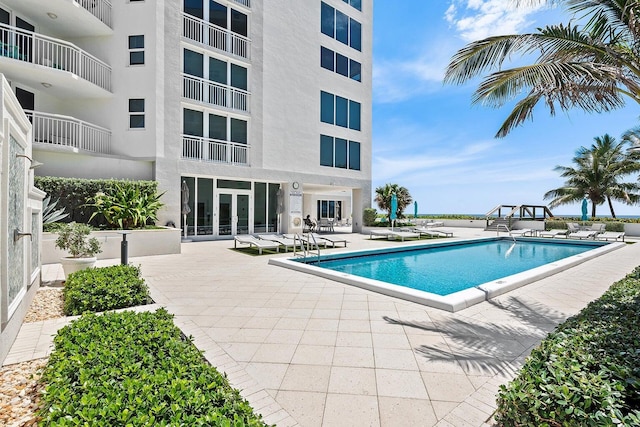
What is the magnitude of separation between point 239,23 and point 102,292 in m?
17.1

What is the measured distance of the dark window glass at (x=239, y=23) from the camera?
56.6 ft

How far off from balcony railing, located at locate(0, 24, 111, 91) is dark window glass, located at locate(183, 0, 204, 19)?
490 centimetres

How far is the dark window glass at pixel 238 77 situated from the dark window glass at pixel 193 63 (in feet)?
5.65

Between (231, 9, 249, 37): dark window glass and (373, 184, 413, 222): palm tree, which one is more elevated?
(231, 9, 249, 37): dark window glass

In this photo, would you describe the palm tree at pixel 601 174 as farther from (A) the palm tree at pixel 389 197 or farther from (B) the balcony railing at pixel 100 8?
(B) the balcony railing at pixel 100 8

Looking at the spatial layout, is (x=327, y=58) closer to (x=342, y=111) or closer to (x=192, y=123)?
(x=342, y=111)

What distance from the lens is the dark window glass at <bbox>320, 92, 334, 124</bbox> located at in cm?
2091

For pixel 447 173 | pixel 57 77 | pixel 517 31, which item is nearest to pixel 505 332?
pixel 517 31

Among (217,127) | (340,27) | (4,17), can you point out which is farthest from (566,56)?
(4,17)

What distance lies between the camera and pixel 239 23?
57.4ft

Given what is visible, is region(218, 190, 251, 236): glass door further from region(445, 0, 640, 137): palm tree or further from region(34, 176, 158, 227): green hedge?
region(445, 0, 640, 137): palm tree

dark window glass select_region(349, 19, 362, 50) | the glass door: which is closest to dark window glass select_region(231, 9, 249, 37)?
dark window glass select_region(349, 19, 362, 50)

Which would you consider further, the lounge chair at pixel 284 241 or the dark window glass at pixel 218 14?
the dark window glass at pixel 218 14

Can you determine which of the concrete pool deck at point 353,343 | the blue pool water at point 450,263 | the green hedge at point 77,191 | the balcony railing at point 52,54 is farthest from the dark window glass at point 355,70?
the concrete pool deck at point 353,343
